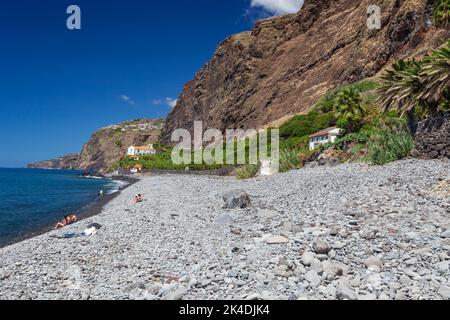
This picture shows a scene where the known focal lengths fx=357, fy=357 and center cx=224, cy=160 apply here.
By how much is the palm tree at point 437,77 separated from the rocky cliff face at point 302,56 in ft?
120

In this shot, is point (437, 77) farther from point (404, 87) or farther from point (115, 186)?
point (115, 186)

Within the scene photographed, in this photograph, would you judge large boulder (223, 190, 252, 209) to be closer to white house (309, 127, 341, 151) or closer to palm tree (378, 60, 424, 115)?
palm tree (378, 60, 424, 115)

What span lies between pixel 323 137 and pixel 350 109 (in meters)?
10.1

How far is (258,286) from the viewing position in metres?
6.89

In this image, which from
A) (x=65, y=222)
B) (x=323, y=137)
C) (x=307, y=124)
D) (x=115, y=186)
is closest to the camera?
(x=65, y=222)

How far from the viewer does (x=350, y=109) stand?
123 feet

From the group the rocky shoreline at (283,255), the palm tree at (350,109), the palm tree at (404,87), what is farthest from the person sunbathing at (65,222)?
the palm tree at (350,109)

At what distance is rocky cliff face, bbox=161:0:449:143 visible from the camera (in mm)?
59156

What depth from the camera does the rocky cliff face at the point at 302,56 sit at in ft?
194

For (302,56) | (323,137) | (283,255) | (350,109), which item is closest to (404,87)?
(350,109)

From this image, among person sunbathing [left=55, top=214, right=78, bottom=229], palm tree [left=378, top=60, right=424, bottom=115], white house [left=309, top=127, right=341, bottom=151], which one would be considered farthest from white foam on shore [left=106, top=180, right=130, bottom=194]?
palm tree [left=378, top=60, right=424, bottom=115]

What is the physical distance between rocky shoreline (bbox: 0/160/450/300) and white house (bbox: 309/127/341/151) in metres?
30.8
